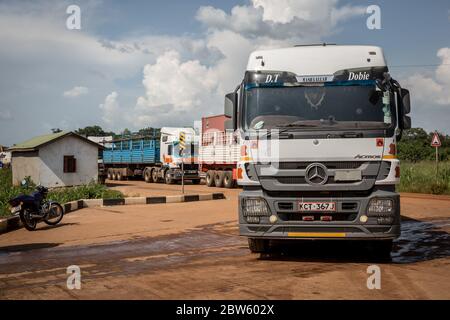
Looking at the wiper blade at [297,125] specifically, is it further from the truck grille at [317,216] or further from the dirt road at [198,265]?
the dirt road at [198,265]

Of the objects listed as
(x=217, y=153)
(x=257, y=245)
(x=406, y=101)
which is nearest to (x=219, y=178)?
(x=217, y=153)

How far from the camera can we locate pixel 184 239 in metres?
9.45

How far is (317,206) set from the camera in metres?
6.72

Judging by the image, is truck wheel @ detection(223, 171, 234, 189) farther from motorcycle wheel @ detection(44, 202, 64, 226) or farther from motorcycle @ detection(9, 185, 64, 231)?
motorcycle @ detection(9, 185, 64, 231)

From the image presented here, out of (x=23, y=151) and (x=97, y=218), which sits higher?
(x=23, y=151)

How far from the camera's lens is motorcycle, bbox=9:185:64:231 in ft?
36.6

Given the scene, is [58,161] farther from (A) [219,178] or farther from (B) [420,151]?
(B) [420,151]

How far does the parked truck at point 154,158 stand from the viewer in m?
29.0

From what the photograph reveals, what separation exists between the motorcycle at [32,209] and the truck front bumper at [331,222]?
250 inches

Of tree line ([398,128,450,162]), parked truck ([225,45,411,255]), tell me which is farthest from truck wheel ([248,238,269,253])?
tree line ([398,128,450,162])

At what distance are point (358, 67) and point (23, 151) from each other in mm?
24392

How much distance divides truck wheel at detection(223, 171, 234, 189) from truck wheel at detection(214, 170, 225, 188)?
0.22 m
